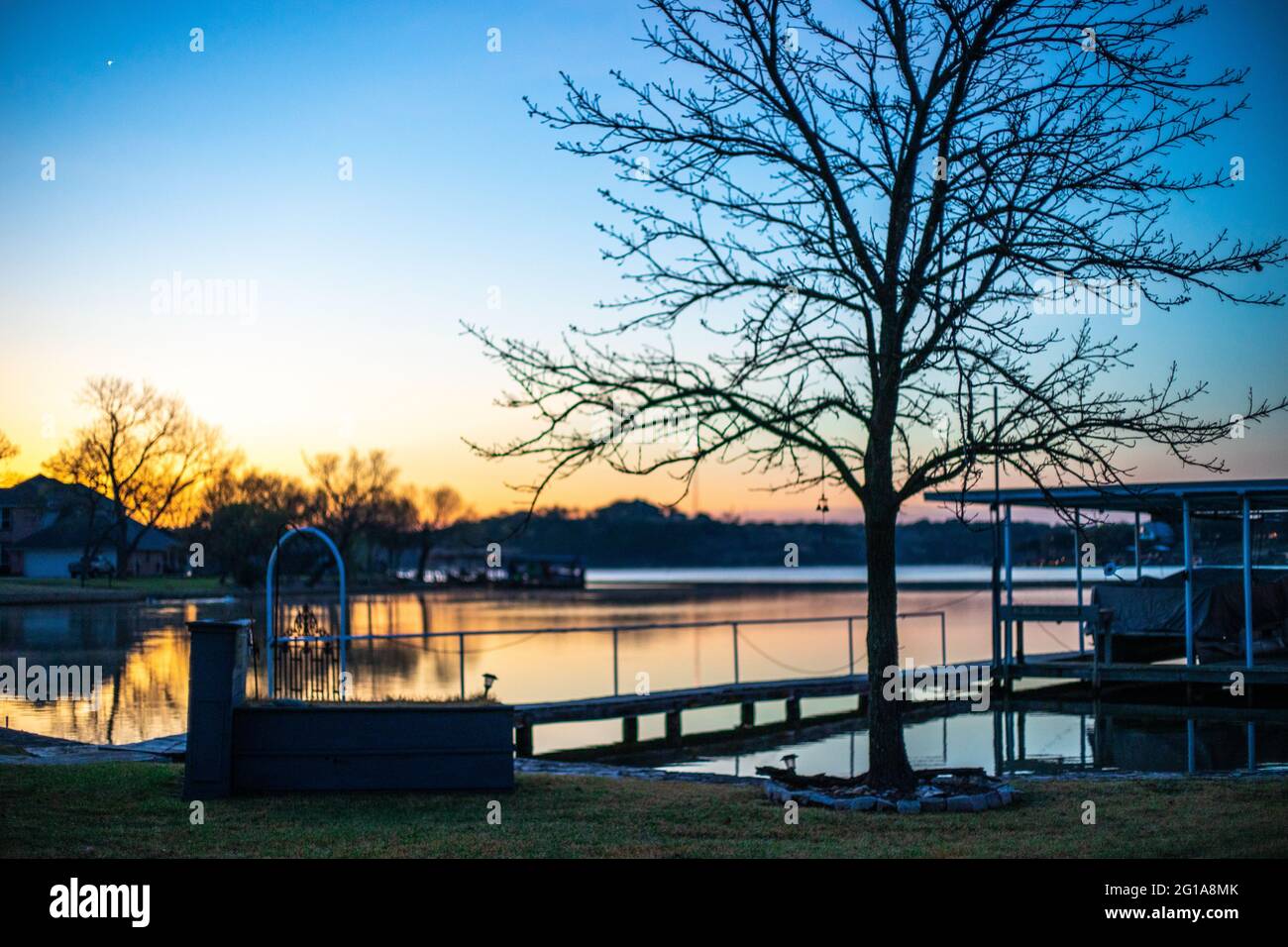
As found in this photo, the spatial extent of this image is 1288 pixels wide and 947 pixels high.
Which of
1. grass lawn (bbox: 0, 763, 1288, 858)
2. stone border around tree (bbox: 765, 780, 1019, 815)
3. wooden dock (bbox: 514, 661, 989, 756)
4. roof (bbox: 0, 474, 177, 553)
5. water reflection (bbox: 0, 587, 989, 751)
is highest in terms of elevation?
roof (bbox: 0, 474, 177, 553)

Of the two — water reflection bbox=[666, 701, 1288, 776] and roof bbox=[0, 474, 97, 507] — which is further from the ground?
roof bbox=[0, 474, 97, 507]

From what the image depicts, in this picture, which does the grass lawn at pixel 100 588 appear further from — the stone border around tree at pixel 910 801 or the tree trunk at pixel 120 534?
the stone border around tree at pixel 910 801

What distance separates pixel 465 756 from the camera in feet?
38.3

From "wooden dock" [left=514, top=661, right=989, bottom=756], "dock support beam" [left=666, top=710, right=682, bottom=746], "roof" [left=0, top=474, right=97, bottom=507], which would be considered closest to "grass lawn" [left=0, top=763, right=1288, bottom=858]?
"roof" [left=0, top=474, right=97, bottom=507]

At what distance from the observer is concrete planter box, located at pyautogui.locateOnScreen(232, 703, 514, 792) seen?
11.3 m

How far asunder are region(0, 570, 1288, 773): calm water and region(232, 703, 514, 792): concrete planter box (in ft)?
23.5

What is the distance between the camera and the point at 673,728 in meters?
21.9

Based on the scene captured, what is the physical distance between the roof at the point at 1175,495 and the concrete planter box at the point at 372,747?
389 inches

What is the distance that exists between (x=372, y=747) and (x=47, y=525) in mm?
12732

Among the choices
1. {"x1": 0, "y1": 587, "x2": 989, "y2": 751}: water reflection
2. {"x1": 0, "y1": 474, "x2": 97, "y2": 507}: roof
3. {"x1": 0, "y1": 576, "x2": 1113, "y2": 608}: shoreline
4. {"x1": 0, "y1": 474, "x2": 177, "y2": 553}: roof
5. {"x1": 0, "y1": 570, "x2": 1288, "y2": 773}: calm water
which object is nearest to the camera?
{"x1": 0, "y1": 474, "x2": 97, "y2": 507}: roof

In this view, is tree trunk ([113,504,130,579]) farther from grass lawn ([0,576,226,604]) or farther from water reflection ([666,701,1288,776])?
water reflection ([666,701,1288,776])
